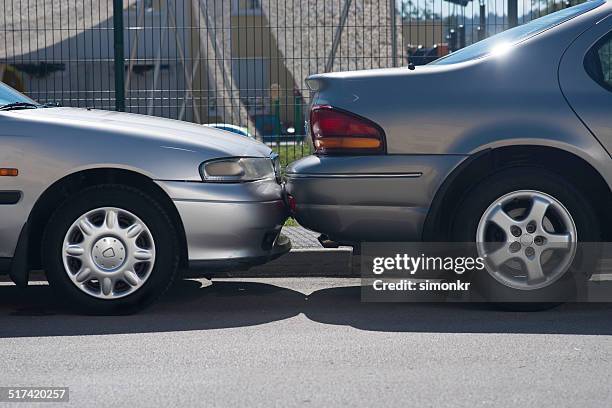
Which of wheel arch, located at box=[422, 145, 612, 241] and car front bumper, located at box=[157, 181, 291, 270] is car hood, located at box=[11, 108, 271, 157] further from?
wheel arch, located at box=[422, 145, 612, 241]

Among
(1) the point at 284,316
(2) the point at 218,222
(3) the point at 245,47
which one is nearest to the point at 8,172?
(2) the point at 218,222

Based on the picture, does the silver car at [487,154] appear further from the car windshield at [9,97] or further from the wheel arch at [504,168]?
the car windshield at [9,97]

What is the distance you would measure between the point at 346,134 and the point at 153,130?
41.6 inches

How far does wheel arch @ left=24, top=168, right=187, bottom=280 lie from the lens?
6270 millimetres

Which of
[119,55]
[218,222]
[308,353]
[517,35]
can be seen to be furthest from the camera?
[119,55]

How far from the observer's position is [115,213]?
622cm

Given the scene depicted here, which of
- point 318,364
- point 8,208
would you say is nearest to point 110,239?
point 8,208

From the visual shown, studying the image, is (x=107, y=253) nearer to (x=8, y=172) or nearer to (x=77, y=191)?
(x=77, y=191)

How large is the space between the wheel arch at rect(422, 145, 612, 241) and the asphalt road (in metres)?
0.51

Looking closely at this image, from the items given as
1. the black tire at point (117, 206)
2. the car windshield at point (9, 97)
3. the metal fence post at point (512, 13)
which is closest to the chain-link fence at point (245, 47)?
the metal fence post at point (512, 13)

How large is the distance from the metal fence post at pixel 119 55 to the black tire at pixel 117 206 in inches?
157

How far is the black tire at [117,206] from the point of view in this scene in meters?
6.20

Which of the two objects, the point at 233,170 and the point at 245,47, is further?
the point at 245,47

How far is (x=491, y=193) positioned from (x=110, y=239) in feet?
6.57
